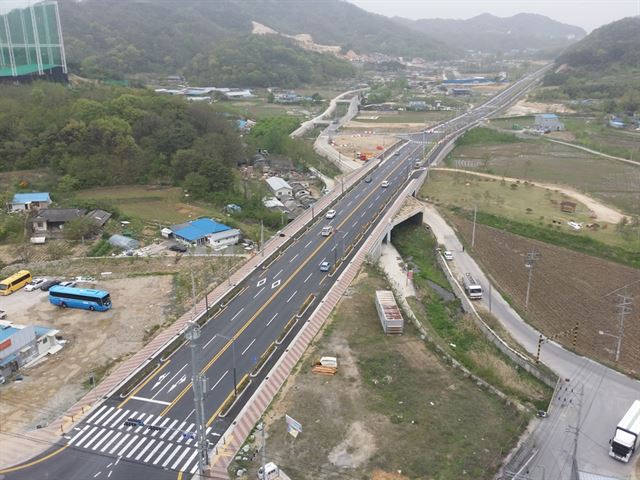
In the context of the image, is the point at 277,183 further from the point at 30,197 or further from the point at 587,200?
the point at 587,200

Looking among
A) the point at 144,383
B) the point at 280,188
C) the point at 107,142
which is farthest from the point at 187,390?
the point at 107,142

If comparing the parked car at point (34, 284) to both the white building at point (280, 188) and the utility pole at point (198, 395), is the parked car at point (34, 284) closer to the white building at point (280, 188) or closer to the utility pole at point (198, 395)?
the utility pole at point (198, 395)

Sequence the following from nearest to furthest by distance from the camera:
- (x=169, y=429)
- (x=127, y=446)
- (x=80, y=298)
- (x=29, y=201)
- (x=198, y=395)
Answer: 1. (x=198, y=395)
2. (x=127, y=446)
3. (x=169, y=429)
4. (x=80, y=298)
5. (x=29, y=201)

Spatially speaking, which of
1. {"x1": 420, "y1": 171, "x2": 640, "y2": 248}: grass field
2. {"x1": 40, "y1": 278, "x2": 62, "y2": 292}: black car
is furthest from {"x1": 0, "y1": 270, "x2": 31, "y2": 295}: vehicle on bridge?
{"x1": 420, "y1": 171, "x2": 640, "y2": 248}: grass field

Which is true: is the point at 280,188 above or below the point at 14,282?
above

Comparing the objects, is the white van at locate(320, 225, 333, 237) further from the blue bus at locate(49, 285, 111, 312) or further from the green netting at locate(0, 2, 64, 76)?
the green netting at locate(0, 2, 64, 76)

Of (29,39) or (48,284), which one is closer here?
(48,284)

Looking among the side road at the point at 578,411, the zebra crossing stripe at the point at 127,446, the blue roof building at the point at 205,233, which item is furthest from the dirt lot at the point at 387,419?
the blue roof building at the point at 205,233
